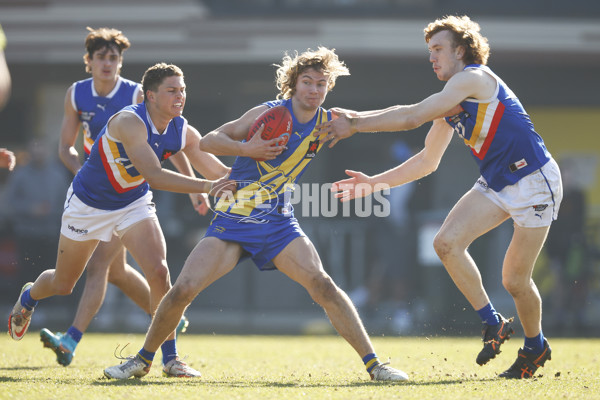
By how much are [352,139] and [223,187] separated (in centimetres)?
960

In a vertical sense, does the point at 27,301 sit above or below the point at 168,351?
above

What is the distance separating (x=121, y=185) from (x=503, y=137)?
261 centimetres

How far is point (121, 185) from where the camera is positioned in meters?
6.25

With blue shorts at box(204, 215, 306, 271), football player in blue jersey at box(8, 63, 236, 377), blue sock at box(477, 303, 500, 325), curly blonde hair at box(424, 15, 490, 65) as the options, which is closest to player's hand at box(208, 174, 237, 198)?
blue shorts at box(204, 215, 306, 271)

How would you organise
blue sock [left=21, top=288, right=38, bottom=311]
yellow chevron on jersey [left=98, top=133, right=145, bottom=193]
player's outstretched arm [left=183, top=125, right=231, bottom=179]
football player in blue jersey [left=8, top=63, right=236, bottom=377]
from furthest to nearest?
1. blue sock [left=21, top=288, right=38, bottom=311]
2. player's outstretched arm [left=183, top=125, right=231, bottom=179]
3. yellow chevron on jersey [left=98, top=133, right=145, bottom=193]
4. football player in blue jersey [left=8, top=63, right=236, bottom=377]

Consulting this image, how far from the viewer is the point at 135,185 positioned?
6297mm

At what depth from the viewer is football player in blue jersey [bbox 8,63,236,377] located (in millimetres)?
5977

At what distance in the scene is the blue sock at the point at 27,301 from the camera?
6703 millimetres

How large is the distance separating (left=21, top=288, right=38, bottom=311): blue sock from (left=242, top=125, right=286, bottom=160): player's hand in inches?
87.8

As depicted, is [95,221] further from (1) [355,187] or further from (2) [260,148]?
(1) [355,187]

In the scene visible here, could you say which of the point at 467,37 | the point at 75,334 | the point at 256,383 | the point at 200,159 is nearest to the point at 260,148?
the point at 200,159

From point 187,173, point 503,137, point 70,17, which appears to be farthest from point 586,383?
point 70,17

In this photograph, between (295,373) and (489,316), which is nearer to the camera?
(489,316)

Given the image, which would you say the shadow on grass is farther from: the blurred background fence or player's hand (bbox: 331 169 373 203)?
the blurred background fence
